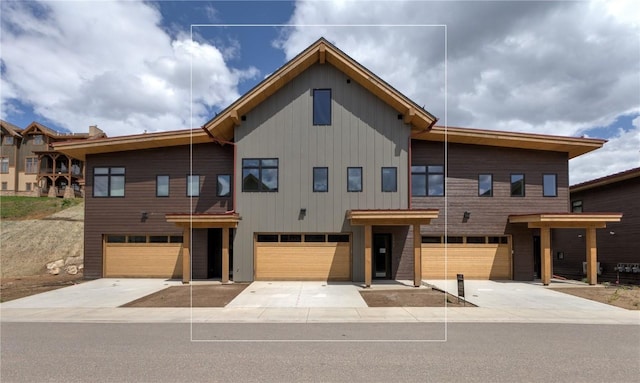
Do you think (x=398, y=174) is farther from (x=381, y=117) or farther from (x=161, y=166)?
(x=161, y=166)

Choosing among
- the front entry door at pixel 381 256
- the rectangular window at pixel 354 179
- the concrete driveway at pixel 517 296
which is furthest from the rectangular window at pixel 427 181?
the concrete driveway at pixel 517 296

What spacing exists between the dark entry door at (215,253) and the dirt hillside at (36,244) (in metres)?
11.2

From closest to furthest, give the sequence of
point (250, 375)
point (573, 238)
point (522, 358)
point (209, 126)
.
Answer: point (250, 375)
point (522, 358)
point (209, 126)
point (573, 238)

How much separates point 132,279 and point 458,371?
1619 cm

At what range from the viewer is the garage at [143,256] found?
56.9 ft

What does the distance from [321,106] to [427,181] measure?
20.9ft

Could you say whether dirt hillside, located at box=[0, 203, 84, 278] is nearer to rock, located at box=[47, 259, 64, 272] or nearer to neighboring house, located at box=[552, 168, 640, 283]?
rock, located at box=[47, 259, 64, 272]

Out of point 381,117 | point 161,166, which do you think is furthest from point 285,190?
point 161,166

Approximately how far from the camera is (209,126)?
15656 millimetres

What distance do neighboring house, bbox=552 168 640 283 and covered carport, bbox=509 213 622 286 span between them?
416cm

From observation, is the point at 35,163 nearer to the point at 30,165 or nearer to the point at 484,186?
the point at 30,165

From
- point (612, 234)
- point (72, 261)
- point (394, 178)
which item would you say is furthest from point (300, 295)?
point (612, 234)

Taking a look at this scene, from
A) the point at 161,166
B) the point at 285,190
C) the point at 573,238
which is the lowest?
the point at 573,238

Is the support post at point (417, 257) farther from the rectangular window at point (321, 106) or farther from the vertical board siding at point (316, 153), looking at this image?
the rectangular window at point (321, 106)
